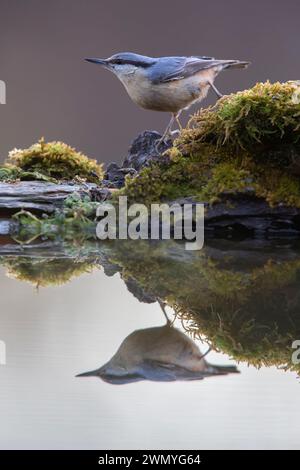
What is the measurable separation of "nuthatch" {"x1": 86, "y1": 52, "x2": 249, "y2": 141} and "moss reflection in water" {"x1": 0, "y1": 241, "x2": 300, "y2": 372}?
99 cm

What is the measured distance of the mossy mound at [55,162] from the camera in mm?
4383

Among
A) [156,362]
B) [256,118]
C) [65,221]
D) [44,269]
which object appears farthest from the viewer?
[65,221]

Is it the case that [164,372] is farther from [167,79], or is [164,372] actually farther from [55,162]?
[55,162]

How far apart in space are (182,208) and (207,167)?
280mm

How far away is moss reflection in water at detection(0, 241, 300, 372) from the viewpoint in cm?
169

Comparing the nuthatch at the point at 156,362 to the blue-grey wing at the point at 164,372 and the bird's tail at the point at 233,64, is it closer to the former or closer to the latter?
the blue-grey wing at the point at 164,372

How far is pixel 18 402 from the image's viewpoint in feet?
4.18

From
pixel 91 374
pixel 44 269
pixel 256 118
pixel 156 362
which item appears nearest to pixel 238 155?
pixel 256 118

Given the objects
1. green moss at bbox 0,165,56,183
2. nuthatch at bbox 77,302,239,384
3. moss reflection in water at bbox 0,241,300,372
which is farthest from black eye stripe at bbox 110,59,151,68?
nuthatch at bbox 77,302,239,384

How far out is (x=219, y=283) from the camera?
7.70ft

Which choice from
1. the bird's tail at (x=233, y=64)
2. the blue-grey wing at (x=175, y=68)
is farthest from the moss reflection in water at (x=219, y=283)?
the bird's tail at (x=233, y=64)

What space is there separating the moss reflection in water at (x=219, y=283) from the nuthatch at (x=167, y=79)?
3.26ft

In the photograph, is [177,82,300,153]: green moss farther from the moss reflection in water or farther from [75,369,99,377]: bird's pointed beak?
[75,369,99,377]: bird's pointed beak

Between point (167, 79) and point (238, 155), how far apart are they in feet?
1.92
